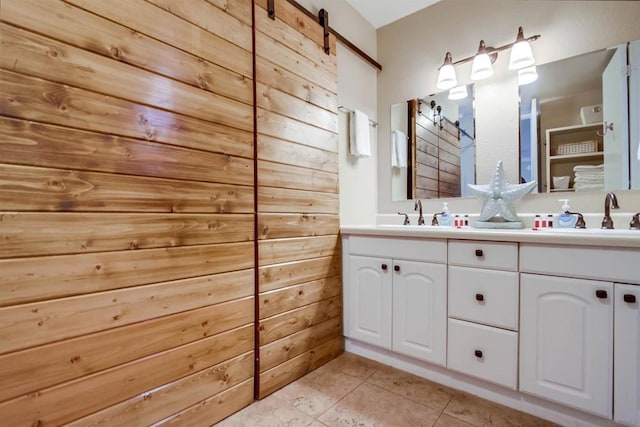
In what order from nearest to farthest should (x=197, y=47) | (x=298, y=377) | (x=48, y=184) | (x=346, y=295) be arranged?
(x=48, y=184)
(x=197, y=47)
(x=298, y=377)
(x=346, y=295)

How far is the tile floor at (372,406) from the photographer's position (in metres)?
1.34

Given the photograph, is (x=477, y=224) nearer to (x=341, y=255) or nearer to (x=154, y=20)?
(x=341, y=255)

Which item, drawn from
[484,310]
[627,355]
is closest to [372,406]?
[484,310]

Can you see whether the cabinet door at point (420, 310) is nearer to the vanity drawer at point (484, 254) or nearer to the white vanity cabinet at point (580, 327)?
the vanity drawer at point (484, 254)

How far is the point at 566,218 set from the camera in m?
1.64

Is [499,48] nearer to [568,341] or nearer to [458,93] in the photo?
[458,93]

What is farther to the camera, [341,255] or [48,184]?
[341,255]

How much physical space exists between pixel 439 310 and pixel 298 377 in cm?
84

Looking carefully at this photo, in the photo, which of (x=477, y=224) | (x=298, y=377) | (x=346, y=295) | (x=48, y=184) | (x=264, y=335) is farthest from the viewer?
(x=346, y=295)

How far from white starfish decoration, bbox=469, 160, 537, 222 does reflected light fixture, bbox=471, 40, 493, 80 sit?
590 mm

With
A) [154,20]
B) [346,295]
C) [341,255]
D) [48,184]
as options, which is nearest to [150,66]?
[154,20]

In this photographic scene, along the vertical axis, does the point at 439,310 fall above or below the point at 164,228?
below

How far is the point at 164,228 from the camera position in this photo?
115cm

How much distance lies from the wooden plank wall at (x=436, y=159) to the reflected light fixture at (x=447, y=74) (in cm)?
24
